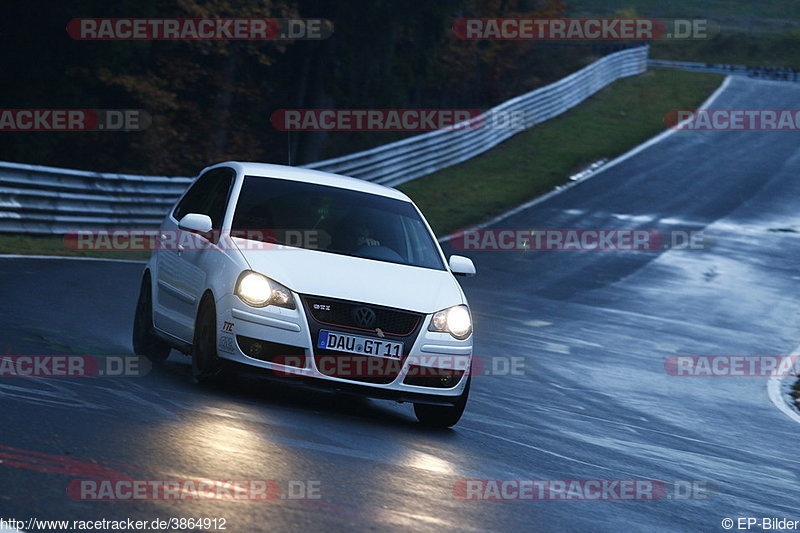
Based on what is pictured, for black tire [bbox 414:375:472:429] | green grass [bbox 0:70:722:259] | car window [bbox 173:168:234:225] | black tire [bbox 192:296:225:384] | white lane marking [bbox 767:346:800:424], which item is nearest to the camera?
black tire [bbox 192:296:225:384]

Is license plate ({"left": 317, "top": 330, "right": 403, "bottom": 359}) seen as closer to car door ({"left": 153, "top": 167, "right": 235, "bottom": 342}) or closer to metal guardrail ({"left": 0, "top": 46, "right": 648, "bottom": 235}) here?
car door ({"left": 153, "top": 167, "right": 235, "bottom": 342})

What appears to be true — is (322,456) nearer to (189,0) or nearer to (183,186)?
(183,186)

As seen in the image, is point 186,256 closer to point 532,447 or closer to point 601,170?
point 532,447

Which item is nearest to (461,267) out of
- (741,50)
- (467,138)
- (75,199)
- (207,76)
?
(75,199)

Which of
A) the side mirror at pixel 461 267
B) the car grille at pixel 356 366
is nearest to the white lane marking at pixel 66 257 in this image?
the side mirror at pixel 461 267

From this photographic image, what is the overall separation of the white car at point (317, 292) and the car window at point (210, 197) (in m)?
0.02

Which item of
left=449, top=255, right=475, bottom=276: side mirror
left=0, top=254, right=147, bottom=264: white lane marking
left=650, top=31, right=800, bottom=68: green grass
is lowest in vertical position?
left=0, top=254, right=147, bottom=264: white lane marking

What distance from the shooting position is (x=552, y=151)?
35938mm

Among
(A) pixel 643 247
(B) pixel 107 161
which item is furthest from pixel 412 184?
(B) pixel 107 161

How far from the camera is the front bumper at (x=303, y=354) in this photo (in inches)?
329

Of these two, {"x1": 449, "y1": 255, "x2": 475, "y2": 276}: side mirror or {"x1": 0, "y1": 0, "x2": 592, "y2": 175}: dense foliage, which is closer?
{"x1": 449, "y1": 255, "x2": 475, "y2": 276}: side mirror

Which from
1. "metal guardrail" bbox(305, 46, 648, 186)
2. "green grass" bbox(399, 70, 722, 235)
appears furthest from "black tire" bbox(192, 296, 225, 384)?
"metal guardrail" bbox(305, 46, 648, 186)

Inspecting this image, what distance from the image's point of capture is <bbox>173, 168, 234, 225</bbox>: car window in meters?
9.71

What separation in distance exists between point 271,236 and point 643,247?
16323mm
